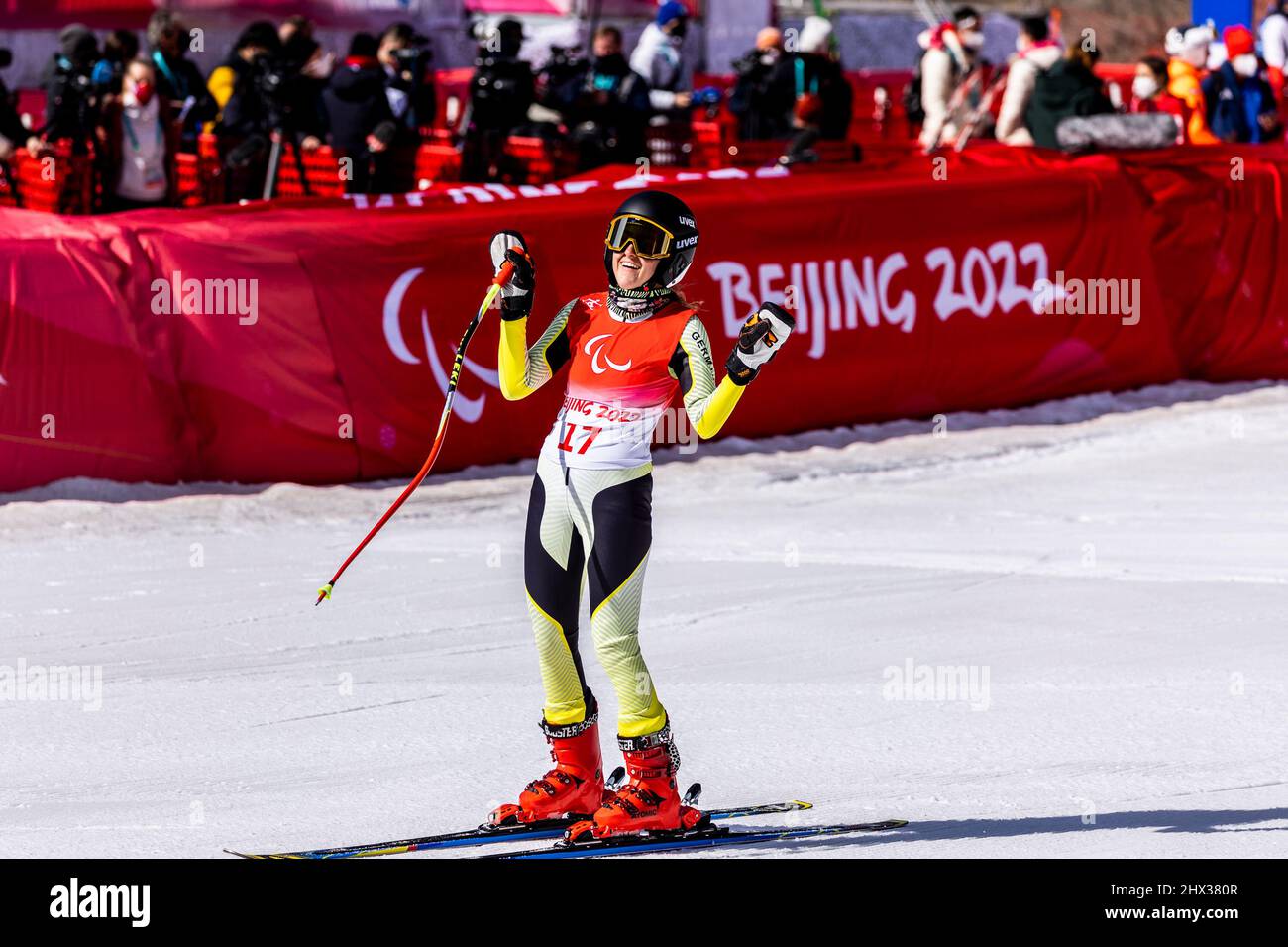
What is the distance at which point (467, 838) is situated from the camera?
5414 millimetres

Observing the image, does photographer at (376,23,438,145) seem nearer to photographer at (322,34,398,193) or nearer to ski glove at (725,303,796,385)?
photographer at (322,34,398,193)

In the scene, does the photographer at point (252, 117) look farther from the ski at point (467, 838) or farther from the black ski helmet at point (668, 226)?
the ski at point (467, 838)

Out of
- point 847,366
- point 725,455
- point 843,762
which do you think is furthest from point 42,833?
point 847,366

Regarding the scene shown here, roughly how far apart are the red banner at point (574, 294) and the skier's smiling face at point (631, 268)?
4888mm

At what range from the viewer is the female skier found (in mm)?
5285

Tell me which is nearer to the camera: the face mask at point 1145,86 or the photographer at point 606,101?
the photographer at point 606,101

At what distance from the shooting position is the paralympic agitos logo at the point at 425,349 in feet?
33.8

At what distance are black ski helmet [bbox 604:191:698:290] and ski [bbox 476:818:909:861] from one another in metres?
1.43

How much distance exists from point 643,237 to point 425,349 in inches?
203

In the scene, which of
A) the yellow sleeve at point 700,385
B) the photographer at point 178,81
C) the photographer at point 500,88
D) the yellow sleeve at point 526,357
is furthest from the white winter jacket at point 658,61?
the yellow sleeve at point 700,385

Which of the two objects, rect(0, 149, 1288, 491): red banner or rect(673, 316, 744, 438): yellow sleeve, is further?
rect(0, 149, 1288, 491): red banner
